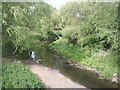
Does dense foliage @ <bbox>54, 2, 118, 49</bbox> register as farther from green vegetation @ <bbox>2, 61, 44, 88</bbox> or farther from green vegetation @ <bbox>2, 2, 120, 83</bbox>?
green vegetation @ <bbox>2, 61, 44, 88</bbox>

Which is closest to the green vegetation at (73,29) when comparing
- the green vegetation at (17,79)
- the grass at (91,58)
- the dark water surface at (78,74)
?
the grass at (91,58)

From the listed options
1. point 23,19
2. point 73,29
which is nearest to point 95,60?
point 73,29

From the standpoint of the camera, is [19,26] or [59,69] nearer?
[19,26]

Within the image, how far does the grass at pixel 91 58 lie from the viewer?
29.6 ft

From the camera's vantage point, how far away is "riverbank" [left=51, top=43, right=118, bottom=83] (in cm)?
879

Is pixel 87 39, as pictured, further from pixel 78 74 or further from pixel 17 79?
pixel 17 79

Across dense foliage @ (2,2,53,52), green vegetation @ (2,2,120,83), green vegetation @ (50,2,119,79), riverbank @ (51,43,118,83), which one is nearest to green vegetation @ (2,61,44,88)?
green vegetation @ (2,2,120,83)

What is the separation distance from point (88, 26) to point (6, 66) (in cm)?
806

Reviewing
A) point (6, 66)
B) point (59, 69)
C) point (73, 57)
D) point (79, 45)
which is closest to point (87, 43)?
point (79, 45)

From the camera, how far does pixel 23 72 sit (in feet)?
27.6

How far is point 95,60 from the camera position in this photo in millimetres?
12453

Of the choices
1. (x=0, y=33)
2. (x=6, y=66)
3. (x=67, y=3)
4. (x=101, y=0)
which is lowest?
(x=6, y=66)

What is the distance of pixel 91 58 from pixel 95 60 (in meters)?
0.58

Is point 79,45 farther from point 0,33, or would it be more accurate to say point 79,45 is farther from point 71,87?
point 0,33
